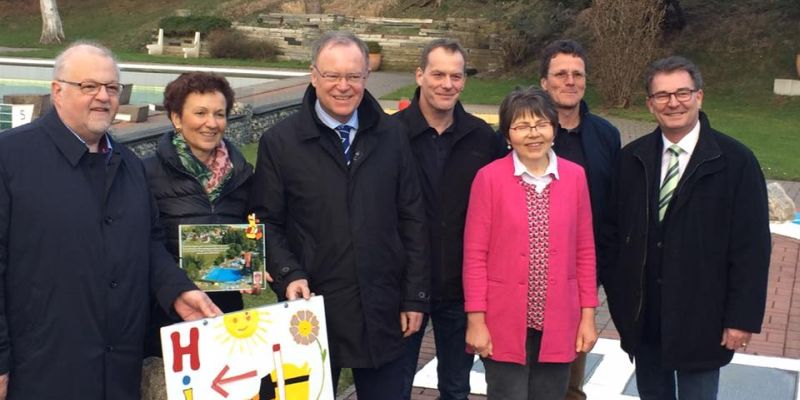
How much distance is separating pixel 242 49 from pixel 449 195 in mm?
29023

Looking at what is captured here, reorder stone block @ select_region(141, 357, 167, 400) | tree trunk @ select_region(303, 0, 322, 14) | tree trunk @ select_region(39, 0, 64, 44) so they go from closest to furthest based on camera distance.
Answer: stone block @ select_region(141, 357, 167, 400), tree trunk @ select_region(303, 0, 322, 14), tree trunk @ select_region(39, 0, 64, 44)

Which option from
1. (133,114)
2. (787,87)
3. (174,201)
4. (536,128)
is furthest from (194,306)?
(787,87)

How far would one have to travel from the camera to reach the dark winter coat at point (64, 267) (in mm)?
3088

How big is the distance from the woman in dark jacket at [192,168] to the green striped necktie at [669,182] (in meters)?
1.75

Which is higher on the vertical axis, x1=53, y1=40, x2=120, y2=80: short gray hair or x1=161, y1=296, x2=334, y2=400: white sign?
x1=53, y1=40, x2=120, y2=80: short gray hair

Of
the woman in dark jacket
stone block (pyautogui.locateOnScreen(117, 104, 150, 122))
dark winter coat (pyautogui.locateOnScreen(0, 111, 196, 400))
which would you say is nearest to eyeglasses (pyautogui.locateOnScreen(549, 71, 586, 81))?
the woman in dark jacket

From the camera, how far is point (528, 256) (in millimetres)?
3930

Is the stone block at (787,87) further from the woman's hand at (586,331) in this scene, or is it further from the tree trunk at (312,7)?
the woman's hand at (586,331)

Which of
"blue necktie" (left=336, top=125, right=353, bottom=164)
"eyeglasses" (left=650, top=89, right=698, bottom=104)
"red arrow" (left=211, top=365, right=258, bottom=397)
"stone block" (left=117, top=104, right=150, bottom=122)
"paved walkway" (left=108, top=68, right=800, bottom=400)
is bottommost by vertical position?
"paved walkway" (left=108, top=68, right=800, bottom=400)

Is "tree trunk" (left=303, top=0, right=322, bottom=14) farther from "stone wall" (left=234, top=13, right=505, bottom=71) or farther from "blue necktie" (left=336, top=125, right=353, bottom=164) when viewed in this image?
"blue necktie" (left=336, top=125, right=353, bottom=164)

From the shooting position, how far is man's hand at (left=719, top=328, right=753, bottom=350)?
13.1 ft

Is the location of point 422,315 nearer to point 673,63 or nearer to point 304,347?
point 304,347

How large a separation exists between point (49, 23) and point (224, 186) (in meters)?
36.2

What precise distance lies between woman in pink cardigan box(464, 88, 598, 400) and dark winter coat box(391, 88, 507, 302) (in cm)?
30
